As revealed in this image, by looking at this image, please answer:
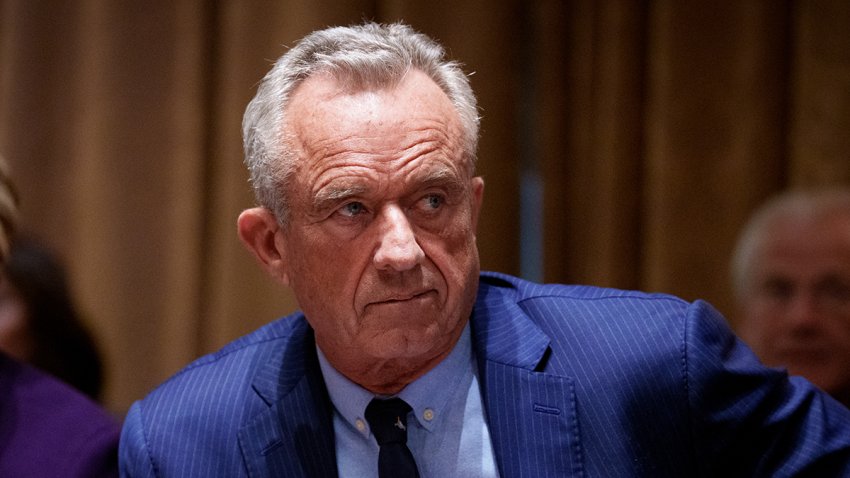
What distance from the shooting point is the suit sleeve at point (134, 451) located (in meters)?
1.79

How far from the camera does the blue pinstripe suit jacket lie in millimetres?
1673

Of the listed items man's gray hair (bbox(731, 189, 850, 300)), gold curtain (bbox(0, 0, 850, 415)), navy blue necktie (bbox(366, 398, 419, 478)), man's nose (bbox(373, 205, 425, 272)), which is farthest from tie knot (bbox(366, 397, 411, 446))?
man's gray hair (bbox(731, 189, 850, 300))

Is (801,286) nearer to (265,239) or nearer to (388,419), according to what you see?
(388,419)

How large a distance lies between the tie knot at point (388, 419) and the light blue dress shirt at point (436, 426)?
1 cm

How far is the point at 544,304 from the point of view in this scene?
6.14 feet

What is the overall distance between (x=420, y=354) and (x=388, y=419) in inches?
5.8

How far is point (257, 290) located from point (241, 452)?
3.89 feet

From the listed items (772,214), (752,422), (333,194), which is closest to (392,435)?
(333,194)

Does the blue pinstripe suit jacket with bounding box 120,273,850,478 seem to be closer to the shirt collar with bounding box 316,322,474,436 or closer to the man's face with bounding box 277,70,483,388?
the shirt collar with bounding box 316,322,474,436

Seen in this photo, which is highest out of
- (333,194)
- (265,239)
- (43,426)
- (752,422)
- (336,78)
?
(336,78)

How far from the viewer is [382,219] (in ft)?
5.48

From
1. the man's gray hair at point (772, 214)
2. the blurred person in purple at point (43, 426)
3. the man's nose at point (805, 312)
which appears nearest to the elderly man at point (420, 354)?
the blurred person in purple at point (43, 426)

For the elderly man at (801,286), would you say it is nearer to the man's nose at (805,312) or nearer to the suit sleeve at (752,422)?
the man's nose at (805,312)

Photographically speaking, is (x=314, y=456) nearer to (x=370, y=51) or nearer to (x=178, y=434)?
(x=178, y=434)
